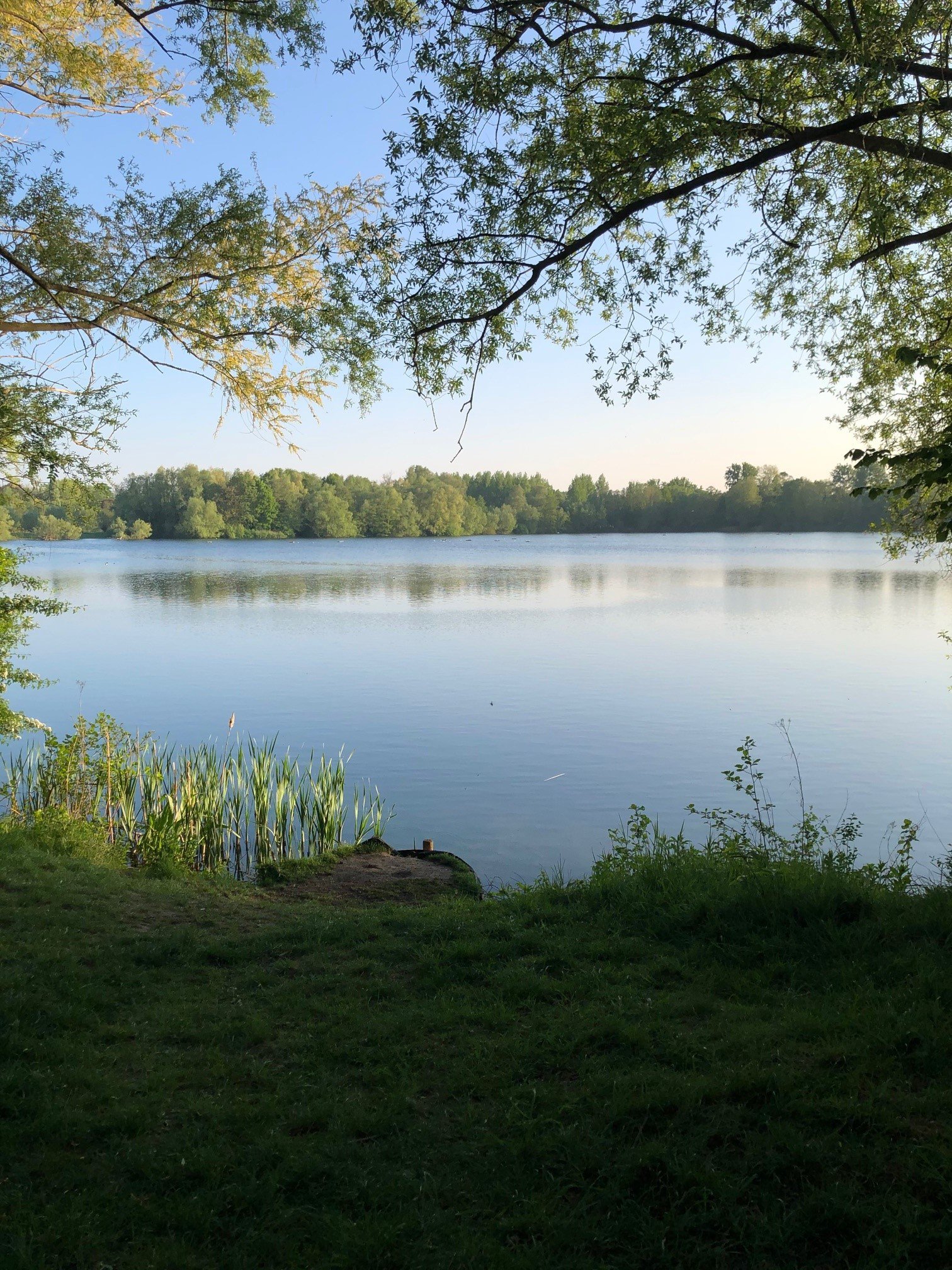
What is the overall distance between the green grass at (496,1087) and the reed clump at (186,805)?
346 centimetres

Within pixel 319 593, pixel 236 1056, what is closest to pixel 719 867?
pixel 236 1056

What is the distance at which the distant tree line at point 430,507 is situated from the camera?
354ft

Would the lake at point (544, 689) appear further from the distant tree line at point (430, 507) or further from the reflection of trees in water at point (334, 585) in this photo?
the distant tree line at point (430, 507)

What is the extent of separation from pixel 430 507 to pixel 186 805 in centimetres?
11323

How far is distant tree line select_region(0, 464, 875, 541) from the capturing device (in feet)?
354

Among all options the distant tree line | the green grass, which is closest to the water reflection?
the green grass

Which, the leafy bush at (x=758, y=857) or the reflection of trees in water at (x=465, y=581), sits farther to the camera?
the reflection of trees in water at (x=465, y=581)

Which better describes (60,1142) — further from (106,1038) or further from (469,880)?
(469,880)

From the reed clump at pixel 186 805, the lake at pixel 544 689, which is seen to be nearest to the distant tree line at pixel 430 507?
the lake at pixel 544 689

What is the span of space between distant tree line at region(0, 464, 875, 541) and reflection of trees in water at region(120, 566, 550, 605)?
178 feet

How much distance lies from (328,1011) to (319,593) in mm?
37722

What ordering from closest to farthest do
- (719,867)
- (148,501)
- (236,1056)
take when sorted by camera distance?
(236,1056)
(719,867)
(148,501)

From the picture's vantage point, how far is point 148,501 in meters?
111

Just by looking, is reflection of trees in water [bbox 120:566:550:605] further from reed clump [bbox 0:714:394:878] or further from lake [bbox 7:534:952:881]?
reed clump [bbox 0:714:394:878]
